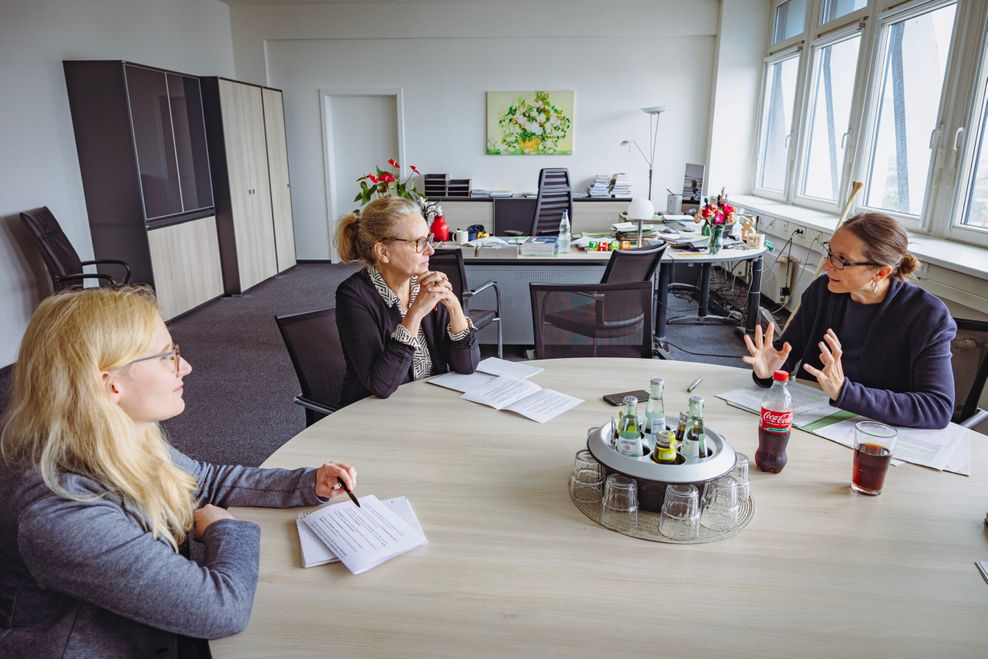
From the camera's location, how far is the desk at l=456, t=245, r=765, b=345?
13.2 ft

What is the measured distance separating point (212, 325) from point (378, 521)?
4.53 metres

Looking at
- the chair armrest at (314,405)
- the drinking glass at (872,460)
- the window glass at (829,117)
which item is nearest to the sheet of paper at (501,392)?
the chair armrest at (314,405)

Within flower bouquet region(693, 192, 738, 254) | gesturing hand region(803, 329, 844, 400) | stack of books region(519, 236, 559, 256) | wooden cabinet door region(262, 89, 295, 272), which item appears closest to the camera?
gesturing hand region(803, 329, 844, 400)

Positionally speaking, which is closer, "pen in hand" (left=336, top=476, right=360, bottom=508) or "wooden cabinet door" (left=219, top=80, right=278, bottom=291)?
"pen in hand" (left=336, top=476, right=360, bottom=508)

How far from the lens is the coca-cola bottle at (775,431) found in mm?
1316

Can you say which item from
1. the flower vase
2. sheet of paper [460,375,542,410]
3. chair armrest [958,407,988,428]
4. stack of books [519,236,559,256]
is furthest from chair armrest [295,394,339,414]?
the flower vase

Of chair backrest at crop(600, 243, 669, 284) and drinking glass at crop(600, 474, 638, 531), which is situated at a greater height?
chair backrest at crop(600, 243, 669, 284)

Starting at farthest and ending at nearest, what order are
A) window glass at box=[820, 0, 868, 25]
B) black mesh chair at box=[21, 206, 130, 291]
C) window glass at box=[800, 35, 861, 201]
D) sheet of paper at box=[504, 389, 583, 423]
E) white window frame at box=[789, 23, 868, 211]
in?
window glass at box=[800, 35, 861, 201]
window glass at box=[820, 0, 868, 25]
white window frame at box=[789, 23, 868, 211]
black mesh chair at box=[21, 206, 130, 291]
sheet of paper at box=[504, 389, 583, 423]

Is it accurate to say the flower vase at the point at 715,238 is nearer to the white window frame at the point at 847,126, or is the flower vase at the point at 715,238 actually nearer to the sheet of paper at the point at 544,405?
the white window frame at the point at 847,126

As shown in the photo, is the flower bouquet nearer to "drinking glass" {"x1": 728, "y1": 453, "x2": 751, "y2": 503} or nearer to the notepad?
"drinking glass" {"x1": 728, "y1": 453, "x2": 751, "y2": 503}

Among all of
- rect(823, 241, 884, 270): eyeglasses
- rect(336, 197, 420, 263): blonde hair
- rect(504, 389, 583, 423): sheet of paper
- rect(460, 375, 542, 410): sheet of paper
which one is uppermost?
rect(336, 197, 420, 263): blonde hair

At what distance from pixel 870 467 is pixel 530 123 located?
6.54 metres

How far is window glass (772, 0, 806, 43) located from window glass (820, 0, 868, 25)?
38 centimetres

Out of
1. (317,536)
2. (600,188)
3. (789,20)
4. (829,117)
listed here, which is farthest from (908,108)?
(317,536)
